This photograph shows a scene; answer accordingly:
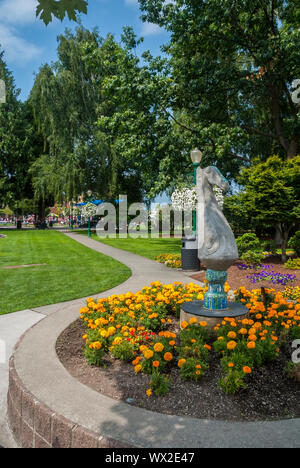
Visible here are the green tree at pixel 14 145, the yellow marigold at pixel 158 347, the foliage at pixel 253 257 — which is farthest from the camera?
the green tree at pixel 14 145

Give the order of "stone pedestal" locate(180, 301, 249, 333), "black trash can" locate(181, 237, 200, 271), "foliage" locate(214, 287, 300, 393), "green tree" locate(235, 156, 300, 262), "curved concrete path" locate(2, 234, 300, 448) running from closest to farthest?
1. "curved concrete path" locate(2, 234, 300, 448)
2. "foliage" locate(214, 287, 300, 393)
3. "stone pedestal" locate(180, 301, 249, 333)
4. "green tree" locate(235, 156, 300, 262)
5. "black trash can" locate(181, 237, 200, 271)

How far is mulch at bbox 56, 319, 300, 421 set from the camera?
2578 mm

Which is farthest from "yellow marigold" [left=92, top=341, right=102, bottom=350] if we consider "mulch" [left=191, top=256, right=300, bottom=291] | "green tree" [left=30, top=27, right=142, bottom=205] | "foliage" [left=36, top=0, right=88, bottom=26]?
"green tree" [left=30, top=27, right=142, bottom=205]

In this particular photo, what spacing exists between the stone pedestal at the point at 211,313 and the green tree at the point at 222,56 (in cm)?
965

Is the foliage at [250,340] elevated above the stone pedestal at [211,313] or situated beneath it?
situated beneath

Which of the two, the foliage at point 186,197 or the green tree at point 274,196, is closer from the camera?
the green tree at point 274,196

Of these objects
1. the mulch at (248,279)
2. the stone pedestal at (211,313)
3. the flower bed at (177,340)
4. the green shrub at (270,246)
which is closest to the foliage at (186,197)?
the green shrub at (270,246)

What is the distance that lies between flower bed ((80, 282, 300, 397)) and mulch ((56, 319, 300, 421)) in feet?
0.23

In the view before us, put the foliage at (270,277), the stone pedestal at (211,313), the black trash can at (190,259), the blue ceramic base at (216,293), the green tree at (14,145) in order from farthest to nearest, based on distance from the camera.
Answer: the green tree at (14,145), the black trash can at (190,259), the foliage at (270,277), the blue ceramic base at (216,293), the stone pedestal at (211,313)

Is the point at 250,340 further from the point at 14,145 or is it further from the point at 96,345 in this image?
the point at 14,145

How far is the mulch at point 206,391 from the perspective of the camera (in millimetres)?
2578

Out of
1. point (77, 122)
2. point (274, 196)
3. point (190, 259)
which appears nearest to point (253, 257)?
point (190, 259)

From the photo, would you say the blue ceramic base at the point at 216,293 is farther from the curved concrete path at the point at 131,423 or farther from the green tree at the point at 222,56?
the green tree at the point at 222,56

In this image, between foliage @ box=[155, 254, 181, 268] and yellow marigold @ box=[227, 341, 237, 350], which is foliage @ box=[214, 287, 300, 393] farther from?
foliage @ box=[155, 254, 181, 268]
